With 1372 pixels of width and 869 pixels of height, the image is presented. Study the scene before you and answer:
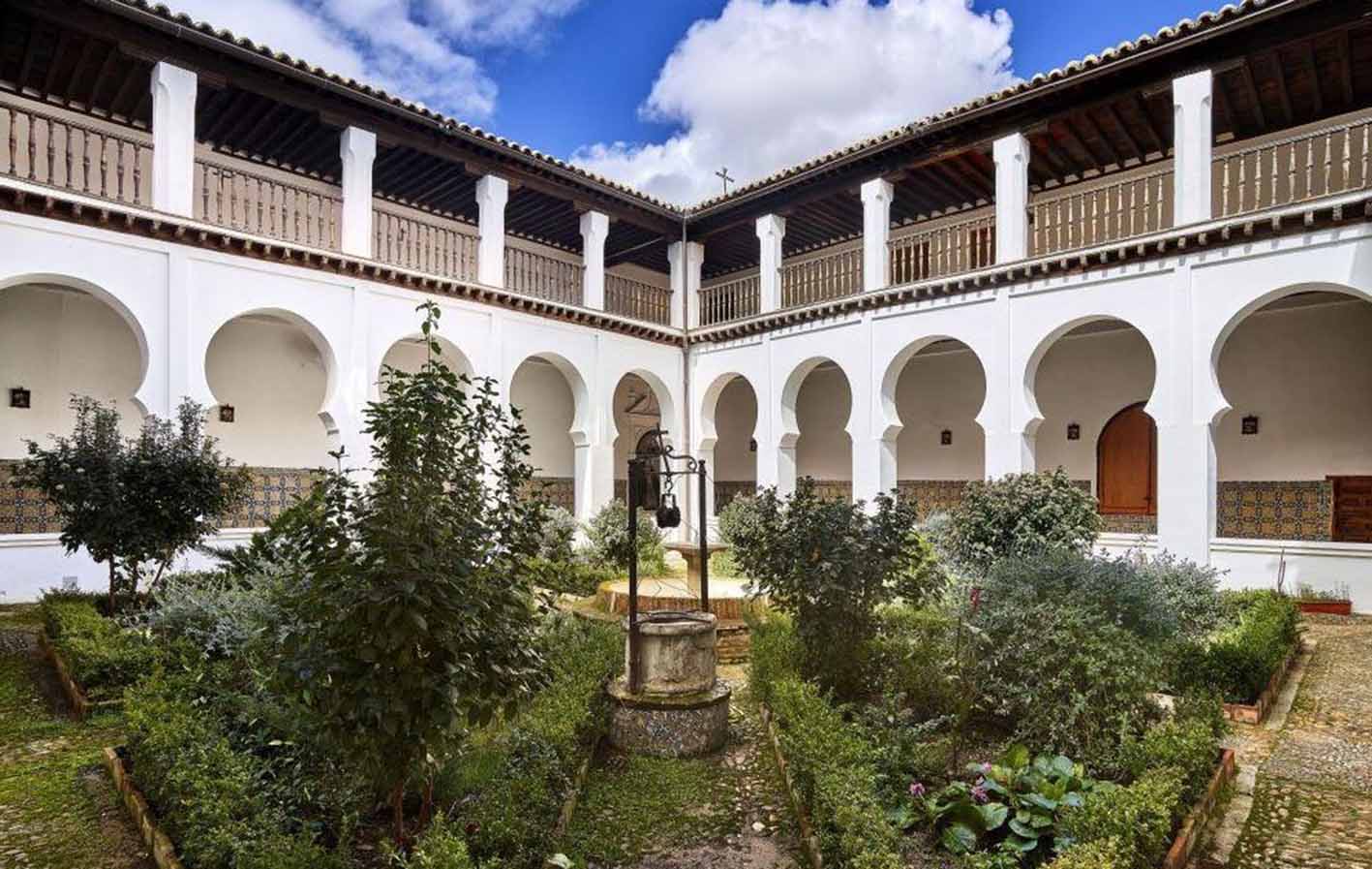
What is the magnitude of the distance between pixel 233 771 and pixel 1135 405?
15.2 meters

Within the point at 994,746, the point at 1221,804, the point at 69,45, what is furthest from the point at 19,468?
the point at 1221,804

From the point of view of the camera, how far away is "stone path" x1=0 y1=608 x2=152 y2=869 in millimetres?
4141

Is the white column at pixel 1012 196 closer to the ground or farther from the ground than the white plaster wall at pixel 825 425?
farther from the ground

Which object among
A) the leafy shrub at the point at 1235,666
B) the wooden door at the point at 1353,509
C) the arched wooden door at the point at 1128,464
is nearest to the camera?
the leafy shrub at the point at 1235,666

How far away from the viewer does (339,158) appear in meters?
14.0

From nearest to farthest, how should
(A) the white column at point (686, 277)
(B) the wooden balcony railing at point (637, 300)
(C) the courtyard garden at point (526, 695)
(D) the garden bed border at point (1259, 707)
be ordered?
(C) the courtyard garden at point (526, 695), (D) the garden bed border at point (1259, 707), (B) the wooden balcony railing at point (637, 300), (A) the white column at point (686, 277)

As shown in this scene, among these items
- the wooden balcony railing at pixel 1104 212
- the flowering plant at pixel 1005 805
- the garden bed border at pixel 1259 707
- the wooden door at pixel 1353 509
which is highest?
the wooden balcony railing at pixel 1104 212

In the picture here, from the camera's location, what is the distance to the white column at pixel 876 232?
561 inches

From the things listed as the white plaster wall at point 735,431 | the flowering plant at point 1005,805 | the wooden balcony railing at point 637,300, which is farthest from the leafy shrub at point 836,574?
the white plaster wall at point 735,431

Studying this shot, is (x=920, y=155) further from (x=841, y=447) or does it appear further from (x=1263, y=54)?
(x=841, y=447)

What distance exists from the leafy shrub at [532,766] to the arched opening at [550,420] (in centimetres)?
1184

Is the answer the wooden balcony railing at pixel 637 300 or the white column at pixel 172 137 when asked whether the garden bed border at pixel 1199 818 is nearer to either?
the white column at pixel 172 137

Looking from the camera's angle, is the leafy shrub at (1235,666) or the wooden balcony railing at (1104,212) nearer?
the leafy shrub at (1235,666)

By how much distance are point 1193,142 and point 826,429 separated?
10.5 metres
